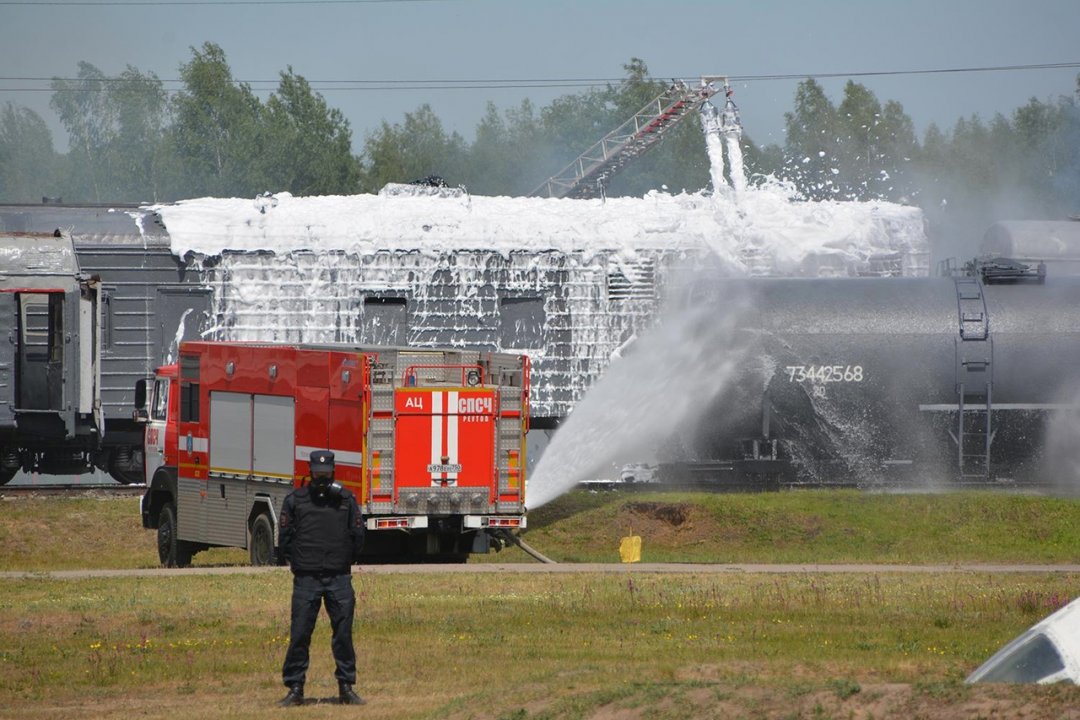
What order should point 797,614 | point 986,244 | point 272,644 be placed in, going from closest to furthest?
point 272,644, point 797,614, point 986,244

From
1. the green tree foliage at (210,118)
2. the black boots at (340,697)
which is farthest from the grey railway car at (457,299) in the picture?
the green tree foliage at (210,118)

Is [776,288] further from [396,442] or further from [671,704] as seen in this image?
[671,704]

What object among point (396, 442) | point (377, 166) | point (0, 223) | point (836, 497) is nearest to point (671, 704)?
point (396, 442)

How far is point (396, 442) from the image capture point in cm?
2142

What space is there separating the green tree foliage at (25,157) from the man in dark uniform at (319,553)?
81.4 m

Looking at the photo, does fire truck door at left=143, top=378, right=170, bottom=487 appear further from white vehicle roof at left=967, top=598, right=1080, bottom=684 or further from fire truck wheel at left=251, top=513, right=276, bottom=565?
white vehicle roof at left=967, top=598, right=1080, bottom=684

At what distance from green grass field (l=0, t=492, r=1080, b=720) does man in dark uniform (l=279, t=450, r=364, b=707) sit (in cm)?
51

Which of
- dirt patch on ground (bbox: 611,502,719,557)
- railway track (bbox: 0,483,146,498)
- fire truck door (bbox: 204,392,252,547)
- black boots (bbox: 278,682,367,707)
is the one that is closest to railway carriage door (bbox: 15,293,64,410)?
railway track (bbox: 0,483,146,498)

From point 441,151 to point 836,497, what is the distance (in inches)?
2535

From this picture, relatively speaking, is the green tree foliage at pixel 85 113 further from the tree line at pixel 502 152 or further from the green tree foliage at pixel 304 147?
the green tree foliage at pixel 304 147

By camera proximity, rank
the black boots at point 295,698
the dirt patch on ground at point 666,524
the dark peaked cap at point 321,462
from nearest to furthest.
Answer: the dark peaked cap at point 321,462 → the black boots at point 295,698 → the dirt patch on ground at point 666,524

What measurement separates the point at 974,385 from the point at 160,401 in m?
12.1

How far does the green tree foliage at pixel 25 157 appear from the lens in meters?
97.0

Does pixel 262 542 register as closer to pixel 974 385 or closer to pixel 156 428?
pixel 156 428
